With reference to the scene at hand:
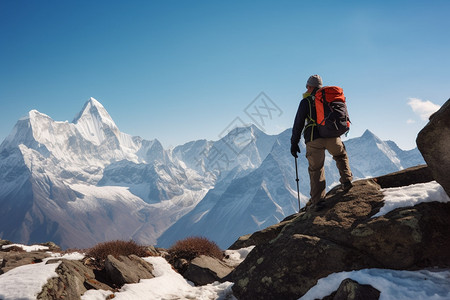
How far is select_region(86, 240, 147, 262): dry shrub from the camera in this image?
40.0ft

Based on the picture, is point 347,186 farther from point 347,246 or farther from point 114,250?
point 114,250

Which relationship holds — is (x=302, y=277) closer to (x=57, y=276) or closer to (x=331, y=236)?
(x=331, y=236)

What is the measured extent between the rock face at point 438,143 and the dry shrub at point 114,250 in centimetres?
1036

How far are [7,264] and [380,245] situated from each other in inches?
424

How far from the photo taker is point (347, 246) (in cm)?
834

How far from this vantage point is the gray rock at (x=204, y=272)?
41.1ft

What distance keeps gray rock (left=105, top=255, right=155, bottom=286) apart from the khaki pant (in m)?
6.24

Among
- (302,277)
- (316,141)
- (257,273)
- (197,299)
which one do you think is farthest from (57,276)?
(316,141)

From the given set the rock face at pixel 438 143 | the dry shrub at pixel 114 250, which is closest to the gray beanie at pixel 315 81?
the rock face at pixel 438 143

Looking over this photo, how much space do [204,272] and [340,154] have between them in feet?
21.9

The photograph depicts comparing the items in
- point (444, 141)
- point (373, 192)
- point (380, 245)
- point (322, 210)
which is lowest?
point (380, 245)

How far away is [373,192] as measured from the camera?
32.5 ft

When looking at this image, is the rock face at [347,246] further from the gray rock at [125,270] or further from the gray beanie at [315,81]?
the gray beanie at [315,81]

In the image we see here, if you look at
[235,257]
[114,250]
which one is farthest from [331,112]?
[235,257]
